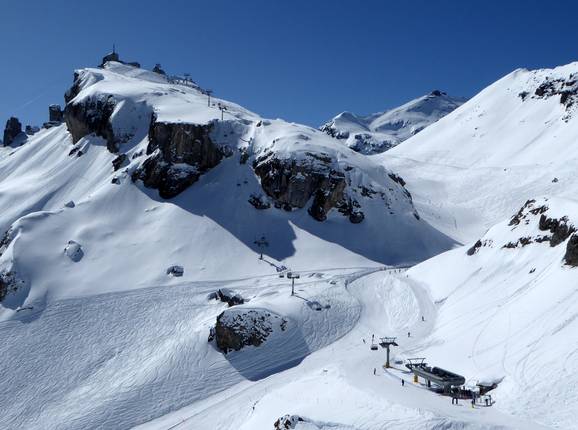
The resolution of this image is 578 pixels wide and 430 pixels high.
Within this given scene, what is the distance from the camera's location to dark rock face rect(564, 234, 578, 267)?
110ft

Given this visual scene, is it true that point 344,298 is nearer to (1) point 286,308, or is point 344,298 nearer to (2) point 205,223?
(1) point 286,308

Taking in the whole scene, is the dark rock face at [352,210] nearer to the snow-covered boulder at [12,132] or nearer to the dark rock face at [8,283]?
the dark rock face at [8,283]

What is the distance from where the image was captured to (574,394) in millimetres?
24125

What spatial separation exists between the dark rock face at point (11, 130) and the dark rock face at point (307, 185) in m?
107

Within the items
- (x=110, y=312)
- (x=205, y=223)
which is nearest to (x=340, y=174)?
(x=205, y=223)

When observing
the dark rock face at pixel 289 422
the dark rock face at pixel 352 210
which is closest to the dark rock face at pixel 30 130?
the dark rock face at pixel 352 210

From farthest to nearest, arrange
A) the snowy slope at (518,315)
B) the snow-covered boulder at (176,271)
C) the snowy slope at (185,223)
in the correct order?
the snowy slope at (185,223) → the snow-covered boulder at (176,271) → the snowy slope at (518,315)

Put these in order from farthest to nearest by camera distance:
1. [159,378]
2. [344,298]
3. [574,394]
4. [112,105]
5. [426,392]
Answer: [112,105]
[344,298]
[159,378]
[426,392]
[574,394]

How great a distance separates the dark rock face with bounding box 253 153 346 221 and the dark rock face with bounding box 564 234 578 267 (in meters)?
37.4

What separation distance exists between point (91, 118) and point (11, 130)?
67.1 metres

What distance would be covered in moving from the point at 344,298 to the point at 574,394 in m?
26.6

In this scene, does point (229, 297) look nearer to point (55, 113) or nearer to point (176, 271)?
point (176, 271)

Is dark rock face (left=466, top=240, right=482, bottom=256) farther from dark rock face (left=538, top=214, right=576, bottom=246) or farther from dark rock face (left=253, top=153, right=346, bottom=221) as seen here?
dark rock face (left=253, top=153, right=346, bottom=221)

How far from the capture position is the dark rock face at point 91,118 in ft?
303
